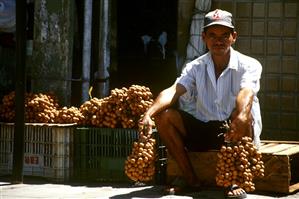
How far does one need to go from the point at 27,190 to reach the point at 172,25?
13.3 ft

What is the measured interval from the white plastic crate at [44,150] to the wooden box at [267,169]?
4.45 ft

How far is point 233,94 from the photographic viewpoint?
569cm

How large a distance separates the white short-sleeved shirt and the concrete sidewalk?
2.37 feet

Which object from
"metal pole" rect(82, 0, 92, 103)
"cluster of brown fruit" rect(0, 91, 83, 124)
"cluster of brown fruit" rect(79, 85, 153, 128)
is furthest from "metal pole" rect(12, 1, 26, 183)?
"metal pole" rect(82, 0, 92, 103)

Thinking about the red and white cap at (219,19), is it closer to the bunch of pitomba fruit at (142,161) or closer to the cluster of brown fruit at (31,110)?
the bunch of pitomba fruit at (142,161)

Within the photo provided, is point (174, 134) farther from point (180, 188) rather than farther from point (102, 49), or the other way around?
point (102, 49)

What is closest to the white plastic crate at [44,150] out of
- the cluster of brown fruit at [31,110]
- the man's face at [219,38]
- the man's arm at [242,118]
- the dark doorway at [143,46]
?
the cluster of brown fruit at [31,110]

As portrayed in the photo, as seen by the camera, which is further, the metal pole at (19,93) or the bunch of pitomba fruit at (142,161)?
the metal pole at (19,93)

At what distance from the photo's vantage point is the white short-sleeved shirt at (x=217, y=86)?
18.2ft

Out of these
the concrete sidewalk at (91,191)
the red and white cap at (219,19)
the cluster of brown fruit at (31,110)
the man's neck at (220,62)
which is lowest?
the concrete sidewalk at (91,191)

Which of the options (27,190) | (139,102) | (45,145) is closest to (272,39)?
(139,102)

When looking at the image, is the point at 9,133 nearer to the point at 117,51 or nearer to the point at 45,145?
the point at 45,145

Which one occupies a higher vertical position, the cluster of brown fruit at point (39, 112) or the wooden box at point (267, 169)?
the cluster of brown fruit at point (39, 112)

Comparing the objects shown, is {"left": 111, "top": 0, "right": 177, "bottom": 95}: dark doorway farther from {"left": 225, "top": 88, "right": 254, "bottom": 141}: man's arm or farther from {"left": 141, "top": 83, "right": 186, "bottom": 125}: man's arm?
{"left": 225, "top": 88, "right": 254, "bottom": 141}: man's arm
